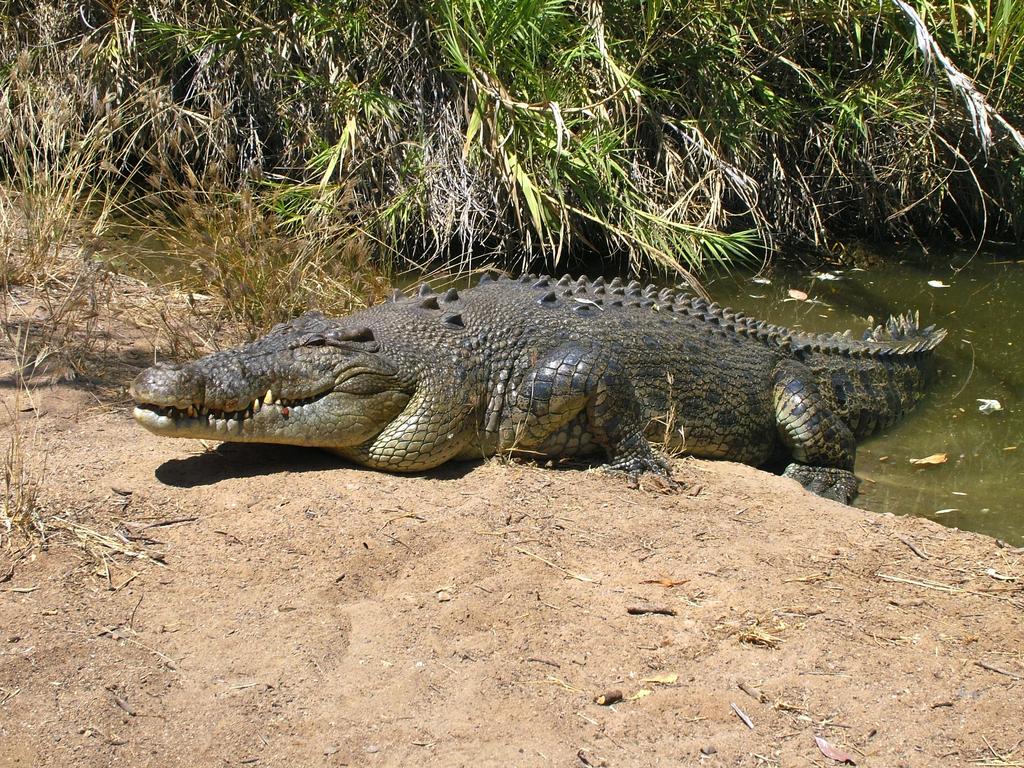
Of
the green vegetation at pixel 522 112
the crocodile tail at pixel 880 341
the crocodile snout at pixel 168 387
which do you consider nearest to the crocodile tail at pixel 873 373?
the crocodile tail at pixel 880 341

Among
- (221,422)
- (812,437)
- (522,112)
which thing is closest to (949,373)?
(812,437)

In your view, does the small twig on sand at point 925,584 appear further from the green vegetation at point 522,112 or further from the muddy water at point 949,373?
the green vegetation at point 522,112

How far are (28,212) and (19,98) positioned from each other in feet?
8.27

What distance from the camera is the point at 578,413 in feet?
18.0

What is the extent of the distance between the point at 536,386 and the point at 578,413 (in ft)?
0.96

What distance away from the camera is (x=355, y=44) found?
29.4ft

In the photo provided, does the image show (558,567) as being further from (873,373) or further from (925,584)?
(873,373)

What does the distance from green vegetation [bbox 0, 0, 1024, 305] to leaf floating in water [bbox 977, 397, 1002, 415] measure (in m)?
2.19

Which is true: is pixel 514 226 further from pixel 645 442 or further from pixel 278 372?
pixel 278 372

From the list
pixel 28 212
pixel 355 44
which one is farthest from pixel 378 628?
pixel 355 44

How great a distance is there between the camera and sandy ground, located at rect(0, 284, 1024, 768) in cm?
309

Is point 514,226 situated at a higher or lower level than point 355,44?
lower

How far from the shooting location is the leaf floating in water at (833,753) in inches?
121

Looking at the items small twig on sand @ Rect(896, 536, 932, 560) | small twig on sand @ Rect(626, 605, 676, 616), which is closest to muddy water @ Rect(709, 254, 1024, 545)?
small twig on sand @ Rect(896, 536, 932, 560)
